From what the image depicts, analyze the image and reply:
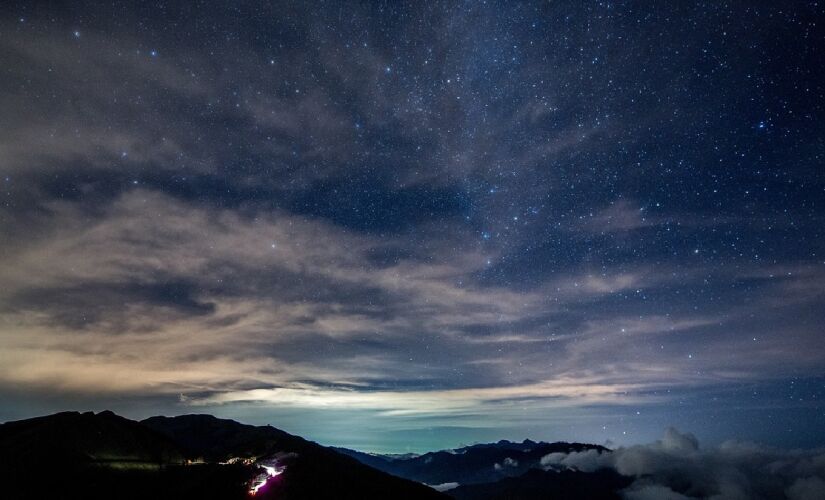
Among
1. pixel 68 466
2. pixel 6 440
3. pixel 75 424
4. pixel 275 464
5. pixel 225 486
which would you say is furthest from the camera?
pixel 275 464

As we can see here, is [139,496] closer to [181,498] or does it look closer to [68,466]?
[181,498]

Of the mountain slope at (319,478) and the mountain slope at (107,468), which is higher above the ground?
the mountain slope at (107,468)

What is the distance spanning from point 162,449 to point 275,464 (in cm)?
4659

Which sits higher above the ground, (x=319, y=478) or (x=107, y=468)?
(x=107, y=468)

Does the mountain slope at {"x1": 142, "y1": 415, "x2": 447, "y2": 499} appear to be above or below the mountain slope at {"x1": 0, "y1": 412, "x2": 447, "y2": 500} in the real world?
below

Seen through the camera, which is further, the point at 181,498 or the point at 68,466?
the point at 181,498

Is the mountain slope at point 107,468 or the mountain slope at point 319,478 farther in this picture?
the mountain slope at point 319,478

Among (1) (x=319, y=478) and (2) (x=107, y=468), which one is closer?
(2) (x=107, y=468)

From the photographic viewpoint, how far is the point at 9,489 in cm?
6066

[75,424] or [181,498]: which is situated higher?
[75,424]

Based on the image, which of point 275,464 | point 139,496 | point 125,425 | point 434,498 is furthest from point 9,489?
point 434,498

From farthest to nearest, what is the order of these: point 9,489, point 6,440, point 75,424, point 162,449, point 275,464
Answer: point 275,464 → point 162,449 → point 75,424 → point 6,440 → point 9,489

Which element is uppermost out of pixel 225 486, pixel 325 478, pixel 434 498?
pixel 225 486

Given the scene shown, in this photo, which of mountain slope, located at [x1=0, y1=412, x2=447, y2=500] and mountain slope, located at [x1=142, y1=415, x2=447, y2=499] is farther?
mountain slope, located at [x1=142, y1=415, x2=447, y2=499]
